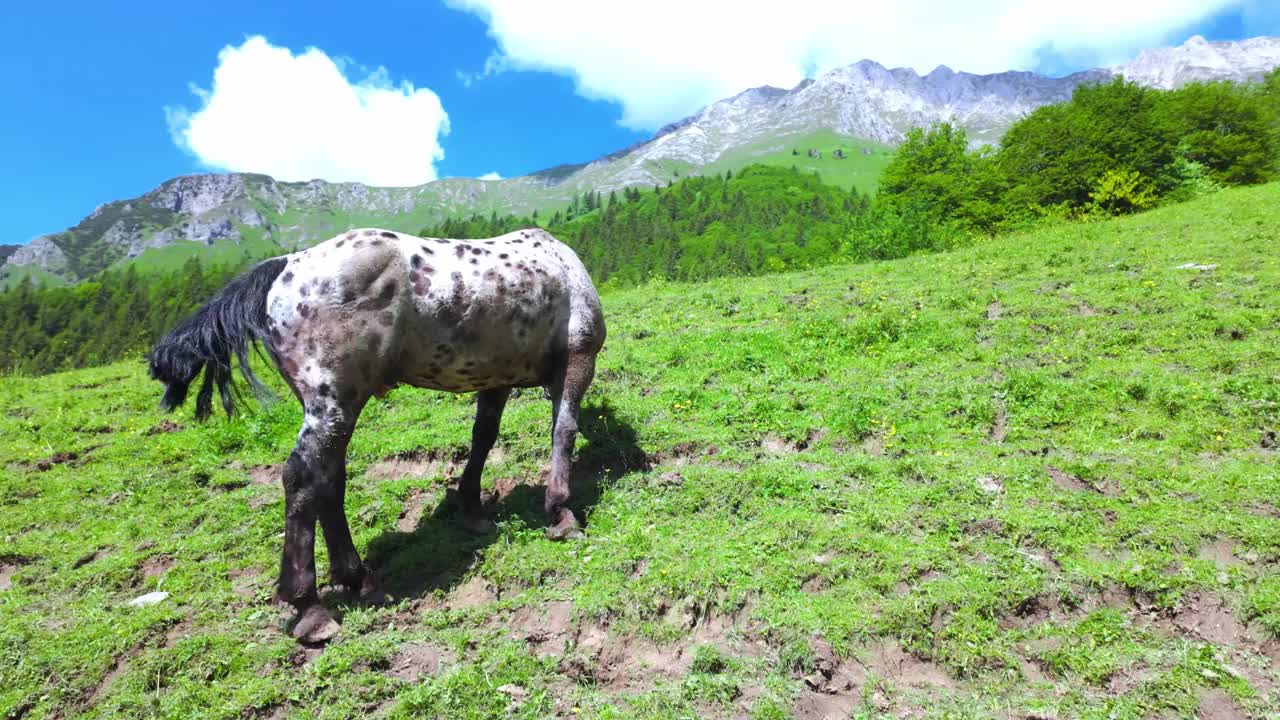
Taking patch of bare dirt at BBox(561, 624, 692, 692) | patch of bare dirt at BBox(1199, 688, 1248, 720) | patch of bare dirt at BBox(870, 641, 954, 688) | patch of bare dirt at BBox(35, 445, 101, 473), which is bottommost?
patch of bare dirt at BBox(1199, 688, 1248, 720)

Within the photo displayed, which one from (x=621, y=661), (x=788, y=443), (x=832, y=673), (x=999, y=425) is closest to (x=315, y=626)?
(x=621, y=661)

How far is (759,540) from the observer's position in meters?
5.65

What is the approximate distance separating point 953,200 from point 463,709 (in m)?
51.7

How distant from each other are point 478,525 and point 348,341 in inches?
98.6

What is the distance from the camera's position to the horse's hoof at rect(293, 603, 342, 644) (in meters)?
4.82

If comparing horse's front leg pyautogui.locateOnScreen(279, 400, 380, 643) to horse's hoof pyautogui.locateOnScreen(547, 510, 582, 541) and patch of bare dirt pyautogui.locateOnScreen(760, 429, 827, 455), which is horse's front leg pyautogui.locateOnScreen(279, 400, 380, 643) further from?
patch of bare dirt pyautogui.locateOnScreen(760, 429, 827, 455)

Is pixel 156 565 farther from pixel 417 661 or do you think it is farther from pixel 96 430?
pixel 96 430

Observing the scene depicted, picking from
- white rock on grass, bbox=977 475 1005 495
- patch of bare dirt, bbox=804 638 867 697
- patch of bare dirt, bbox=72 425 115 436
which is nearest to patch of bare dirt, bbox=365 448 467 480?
patch of bare dirt, bbox=804 638 867 697

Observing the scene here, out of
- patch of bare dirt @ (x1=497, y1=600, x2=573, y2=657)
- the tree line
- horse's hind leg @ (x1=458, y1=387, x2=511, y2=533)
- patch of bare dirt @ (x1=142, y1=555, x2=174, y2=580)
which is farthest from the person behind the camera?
the tree line

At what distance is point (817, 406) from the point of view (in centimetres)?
866

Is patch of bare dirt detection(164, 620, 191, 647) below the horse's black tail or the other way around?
below

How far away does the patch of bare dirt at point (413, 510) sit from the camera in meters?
6.98

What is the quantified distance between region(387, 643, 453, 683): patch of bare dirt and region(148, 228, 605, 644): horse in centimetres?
66

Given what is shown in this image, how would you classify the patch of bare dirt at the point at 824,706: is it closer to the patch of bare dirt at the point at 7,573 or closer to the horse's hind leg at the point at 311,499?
the horse's hind leg at the point at 311,499
